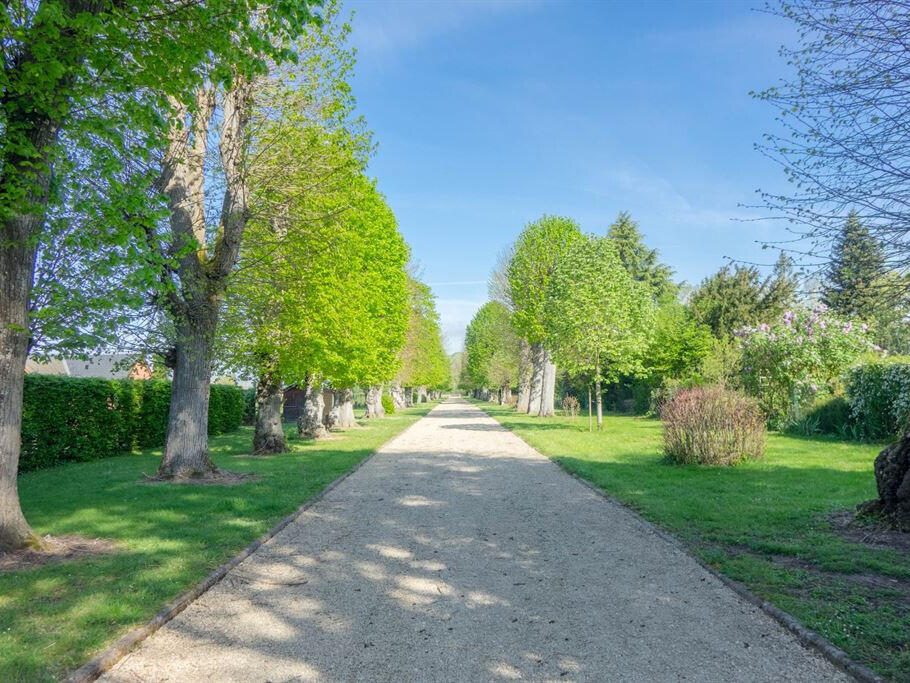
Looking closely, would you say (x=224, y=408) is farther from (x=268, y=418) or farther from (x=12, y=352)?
(x=12, y=352)

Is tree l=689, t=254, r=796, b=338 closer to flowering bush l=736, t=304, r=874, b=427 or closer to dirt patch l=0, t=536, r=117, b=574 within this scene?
flowering bush l=736, t=304, r=874, b=427

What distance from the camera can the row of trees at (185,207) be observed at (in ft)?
19.2

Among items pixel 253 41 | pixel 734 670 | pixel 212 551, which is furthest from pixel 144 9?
pixel 734 670

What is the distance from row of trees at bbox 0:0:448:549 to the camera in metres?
5.87

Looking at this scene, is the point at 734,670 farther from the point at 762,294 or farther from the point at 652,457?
the point at 762,294

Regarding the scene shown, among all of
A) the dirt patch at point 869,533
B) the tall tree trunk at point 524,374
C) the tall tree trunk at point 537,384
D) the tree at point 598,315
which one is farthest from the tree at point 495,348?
the dirt patch at point 869,533

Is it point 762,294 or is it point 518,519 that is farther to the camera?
point 762,294

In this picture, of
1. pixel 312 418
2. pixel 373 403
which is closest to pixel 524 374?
pixel 373 403

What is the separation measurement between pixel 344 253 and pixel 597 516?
9327 millimetres

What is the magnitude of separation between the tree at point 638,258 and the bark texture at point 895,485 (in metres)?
48.5

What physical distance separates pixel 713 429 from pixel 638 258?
44.1 metres

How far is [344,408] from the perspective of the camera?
27.0m

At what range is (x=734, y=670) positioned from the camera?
145 inches

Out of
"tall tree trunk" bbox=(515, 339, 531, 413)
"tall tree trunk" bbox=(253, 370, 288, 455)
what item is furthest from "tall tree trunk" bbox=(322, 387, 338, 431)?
"tall tree trunk" bbox=(515, 339, 531, 413)
